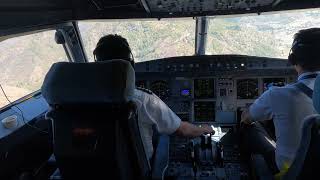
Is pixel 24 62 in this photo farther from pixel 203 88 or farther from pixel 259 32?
pixel 259 32

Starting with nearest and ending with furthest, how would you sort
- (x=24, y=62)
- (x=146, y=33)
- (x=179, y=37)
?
(x=24, y=62)
(x=146, y=33)
(x=179, y=37)

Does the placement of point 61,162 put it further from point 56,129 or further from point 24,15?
point 24,15

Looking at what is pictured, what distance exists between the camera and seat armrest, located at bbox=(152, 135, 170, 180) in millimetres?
2230

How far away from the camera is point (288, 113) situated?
2.05 metres

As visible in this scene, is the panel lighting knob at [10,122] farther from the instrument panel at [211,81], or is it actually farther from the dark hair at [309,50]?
the dark hair at [309,50]

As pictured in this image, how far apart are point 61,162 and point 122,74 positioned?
0.57 meters

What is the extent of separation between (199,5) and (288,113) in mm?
1436

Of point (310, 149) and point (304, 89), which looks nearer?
point (310, 149)

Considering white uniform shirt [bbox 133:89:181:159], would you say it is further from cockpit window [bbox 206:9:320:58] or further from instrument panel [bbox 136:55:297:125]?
cockpit window [bbox 206:9:320:58]

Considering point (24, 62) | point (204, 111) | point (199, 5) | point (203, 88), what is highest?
point (199, 5)

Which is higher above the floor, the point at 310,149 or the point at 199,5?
the point at 199,5

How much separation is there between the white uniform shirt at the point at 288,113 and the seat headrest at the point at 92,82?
30.7 inches

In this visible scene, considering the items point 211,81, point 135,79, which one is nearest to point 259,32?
point 211,81

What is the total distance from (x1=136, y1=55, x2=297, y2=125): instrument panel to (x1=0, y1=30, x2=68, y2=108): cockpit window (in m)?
0.86
